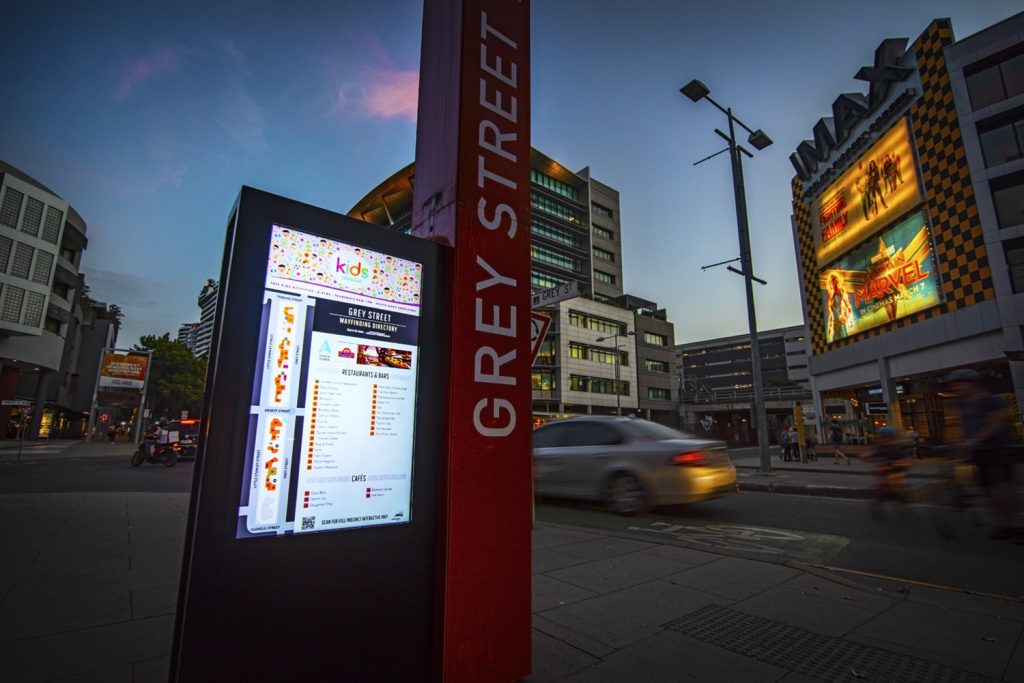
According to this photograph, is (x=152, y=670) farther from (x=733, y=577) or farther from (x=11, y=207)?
(x=11, y=207)

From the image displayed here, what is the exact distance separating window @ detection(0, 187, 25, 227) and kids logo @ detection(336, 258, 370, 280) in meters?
42.7

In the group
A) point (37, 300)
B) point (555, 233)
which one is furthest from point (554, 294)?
point (555, 233)

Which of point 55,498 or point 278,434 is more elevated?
point 278,434

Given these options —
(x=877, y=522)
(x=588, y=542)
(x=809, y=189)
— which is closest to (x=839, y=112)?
(x=809, y=189)

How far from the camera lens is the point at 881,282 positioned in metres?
23.6

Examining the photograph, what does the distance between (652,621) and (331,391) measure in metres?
2.61

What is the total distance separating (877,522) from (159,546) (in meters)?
8.94

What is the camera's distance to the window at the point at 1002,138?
18.5 meters

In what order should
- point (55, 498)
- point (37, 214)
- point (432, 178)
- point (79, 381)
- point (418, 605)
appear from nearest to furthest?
point (418, 605) → point (432, 178) → point (55, 498) → point (37, 214) → point (79, 381)

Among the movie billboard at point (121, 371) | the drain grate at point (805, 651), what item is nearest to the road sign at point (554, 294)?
the drain grate at point (805, 651)

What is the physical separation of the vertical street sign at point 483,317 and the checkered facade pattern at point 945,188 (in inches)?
929

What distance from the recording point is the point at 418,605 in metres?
2.22

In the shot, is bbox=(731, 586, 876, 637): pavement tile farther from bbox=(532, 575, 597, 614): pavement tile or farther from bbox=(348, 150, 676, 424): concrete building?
bbox=(348, 150, 676, 424): concrete building

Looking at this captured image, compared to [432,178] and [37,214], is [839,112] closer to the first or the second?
[432,178]
